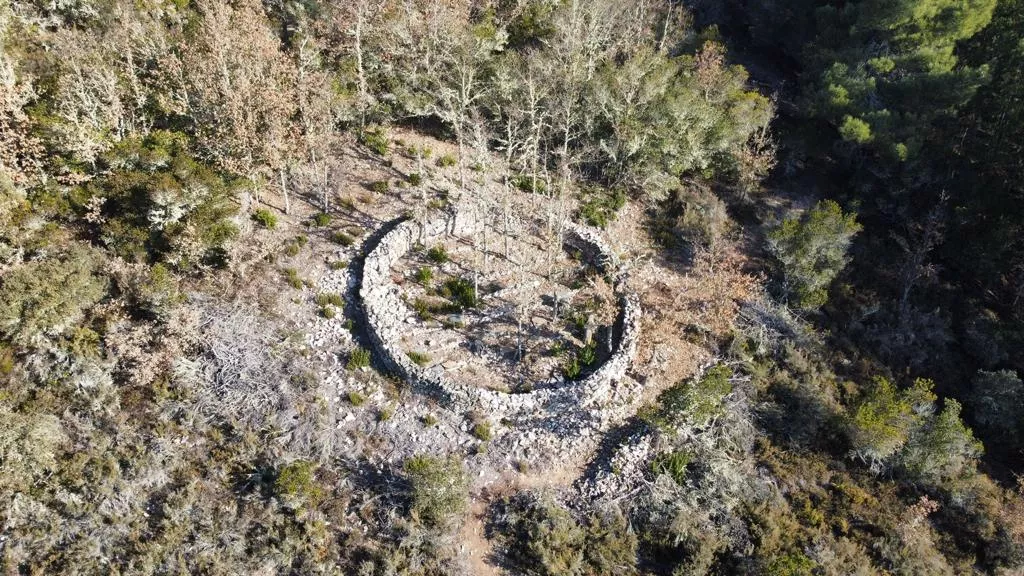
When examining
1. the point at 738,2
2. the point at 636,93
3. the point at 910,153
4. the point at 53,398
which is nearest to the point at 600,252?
the point at 636,93

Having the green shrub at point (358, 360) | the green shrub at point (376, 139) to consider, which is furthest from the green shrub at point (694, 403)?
the green shrub at point (376, 139)

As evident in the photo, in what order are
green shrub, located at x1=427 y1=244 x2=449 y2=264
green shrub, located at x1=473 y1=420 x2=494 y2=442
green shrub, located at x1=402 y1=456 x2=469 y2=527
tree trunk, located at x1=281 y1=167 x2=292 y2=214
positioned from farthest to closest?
1. green shrub, located at x1=427 y1=244 x2=449 y2=264
2. tree trunk, located at x1=281 y1=167 x2=292 y2=214
3. green shrub, located at x1=473 y1=420 x2=494 y2=442
4. green shrub, located at x1=402 y1=456 x2=469 y2=527

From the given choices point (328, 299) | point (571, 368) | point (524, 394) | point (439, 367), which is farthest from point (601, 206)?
point (328, 299)

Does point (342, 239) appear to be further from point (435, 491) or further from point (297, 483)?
point (435, 491)

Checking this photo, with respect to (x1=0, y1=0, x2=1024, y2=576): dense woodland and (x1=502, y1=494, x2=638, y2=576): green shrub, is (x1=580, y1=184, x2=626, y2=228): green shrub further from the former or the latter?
(x1=502, y1=494, x2=638, y2=576): green shrub

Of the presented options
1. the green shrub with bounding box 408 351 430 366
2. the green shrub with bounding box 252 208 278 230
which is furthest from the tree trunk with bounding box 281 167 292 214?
the green shrub with bounding box 408 351 430 366

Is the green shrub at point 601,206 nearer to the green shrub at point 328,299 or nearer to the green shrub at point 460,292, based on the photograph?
the green shrub at point 460,292

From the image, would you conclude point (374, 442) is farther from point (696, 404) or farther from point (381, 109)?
point (381, 109)
